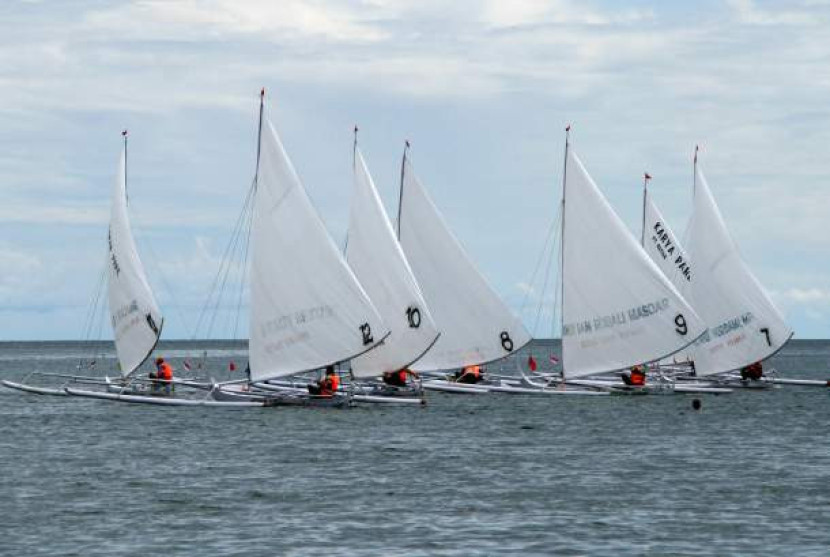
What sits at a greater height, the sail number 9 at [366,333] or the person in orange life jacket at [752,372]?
the sail number 9 at [366,333]

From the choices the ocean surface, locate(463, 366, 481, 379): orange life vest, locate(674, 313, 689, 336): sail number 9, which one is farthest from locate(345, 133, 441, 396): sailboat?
locate(674, 313, 689, 336): sail number 9

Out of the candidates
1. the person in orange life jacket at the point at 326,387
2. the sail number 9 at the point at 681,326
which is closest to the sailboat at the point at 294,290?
the person in orange life jacket at the point at 326,387

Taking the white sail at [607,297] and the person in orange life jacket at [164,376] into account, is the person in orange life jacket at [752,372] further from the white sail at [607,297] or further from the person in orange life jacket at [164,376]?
the person in orange life jacket at [164,376]

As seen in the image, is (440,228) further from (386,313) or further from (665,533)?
(665,533)

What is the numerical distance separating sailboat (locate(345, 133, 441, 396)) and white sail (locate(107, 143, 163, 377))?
30.7 ft

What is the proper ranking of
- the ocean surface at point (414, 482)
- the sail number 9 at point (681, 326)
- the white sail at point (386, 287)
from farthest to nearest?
the sail number 9 at point (681, 326)
the white sail at point (386, 287)
the ocean surface at point (414, 482)

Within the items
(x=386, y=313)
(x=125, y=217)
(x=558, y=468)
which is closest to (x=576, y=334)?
(x=386, y=313)

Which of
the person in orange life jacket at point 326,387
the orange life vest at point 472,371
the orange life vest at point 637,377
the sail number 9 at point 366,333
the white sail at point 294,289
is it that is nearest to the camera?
the sail number 9 at point 366,333

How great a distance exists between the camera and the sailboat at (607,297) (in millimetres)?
72375

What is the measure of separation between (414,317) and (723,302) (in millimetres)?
20312

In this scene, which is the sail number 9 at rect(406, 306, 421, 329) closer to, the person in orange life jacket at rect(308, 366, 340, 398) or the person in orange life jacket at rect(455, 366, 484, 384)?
the person in orange life jacket at rect(308, 366, 340, 398)

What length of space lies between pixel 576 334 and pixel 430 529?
38.6 meters

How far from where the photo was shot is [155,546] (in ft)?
111

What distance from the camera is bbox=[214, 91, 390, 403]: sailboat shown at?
6300cm
